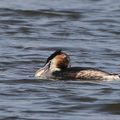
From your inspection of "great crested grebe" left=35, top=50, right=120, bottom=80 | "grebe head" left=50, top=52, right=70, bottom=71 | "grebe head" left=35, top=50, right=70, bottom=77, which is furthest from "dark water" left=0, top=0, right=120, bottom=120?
"grebe head" left=50, top=52, right=70, bottom=71

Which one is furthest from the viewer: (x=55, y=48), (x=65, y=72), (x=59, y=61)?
(x=55, y=48)

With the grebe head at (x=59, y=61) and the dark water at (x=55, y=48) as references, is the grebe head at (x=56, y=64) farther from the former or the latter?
the dark water at (x=55, y=48)

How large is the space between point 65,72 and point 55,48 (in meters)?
3.96

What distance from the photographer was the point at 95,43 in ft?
71.3

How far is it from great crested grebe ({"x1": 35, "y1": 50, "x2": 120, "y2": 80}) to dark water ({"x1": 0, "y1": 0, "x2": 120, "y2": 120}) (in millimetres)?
158

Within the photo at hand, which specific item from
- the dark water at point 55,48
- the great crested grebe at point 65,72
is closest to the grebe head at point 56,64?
the great crested grebe at point 65,72

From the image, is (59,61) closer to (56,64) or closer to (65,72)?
(56,64)

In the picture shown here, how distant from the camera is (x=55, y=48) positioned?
826 inches

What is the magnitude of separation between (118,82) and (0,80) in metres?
2.12

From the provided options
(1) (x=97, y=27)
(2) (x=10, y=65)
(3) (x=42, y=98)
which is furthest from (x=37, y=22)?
(3) (x=42, y=98)

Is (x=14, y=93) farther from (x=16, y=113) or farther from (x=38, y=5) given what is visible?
(x=38, y=5)

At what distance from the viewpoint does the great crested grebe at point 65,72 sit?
1664 centimetres

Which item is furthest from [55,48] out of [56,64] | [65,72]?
[65,72]

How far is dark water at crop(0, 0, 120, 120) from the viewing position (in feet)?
47.5
